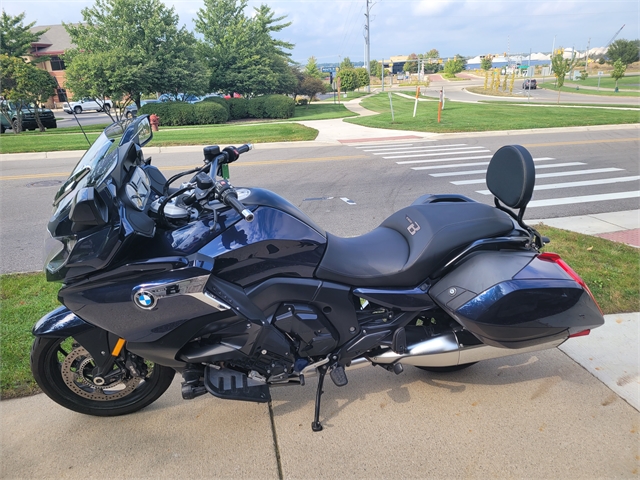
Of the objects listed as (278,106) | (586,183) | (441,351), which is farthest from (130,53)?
(441,351)

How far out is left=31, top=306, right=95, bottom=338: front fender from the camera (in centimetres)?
239

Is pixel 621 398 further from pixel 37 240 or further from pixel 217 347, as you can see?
pixel 37 240

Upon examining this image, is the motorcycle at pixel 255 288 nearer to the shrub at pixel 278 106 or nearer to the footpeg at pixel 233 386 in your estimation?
the footpeg at pixel 233 386

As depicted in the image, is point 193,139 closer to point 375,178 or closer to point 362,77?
point 375,178

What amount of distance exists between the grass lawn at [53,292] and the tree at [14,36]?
93.6 ft

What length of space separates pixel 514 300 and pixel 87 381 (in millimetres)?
2371

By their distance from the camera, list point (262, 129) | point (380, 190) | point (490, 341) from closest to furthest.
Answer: point (490, 341) → point (380, 190) → point (262, 129)

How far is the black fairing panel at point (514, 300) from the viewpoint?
234cm

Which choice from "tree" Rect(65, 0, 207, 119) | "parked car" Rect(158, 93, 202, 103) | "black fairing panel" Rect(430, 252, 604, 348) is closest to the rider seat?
"black fairing panel" Rect(430, 252, 604, 348)

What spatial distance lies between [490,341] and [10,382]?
299 cm

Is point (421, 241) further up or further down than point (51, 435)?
further up

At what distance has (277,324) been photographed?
232cm

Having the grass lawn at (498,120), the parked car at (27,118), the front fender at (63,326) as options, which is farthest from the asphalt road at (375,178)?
the parked car at (27,118)

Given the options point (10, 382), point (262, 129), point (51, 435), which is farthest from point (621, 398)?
point (262, 129)
